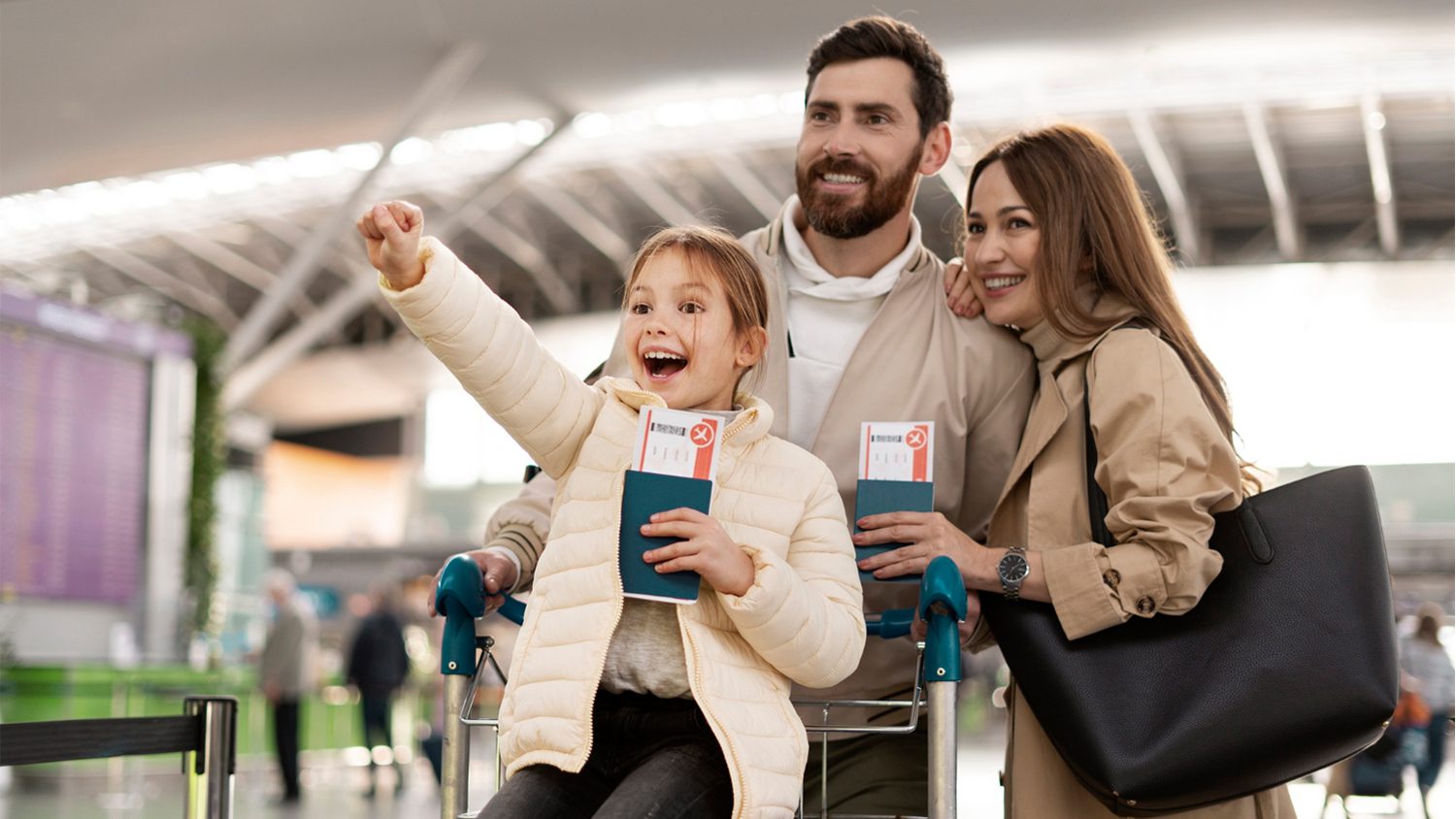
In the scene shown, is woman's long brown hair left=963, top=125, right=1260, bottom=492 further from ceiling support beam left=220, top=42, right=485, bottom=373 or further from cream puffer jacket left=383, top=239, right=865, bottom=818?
ceiling support beam left=220, top=42, right=485, bottom=373

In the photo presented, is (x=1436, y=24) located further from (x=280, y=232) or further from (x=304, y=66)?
(x=280, y=232)

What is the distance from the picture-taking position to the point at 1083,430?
2740 millimetres

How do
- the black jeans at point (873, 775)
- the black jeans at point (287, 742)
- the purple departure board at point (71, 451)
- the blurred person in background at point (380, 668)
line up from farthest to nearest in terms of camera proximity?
the purple departure board at point (71, 451)
the blurred person in background at point (380, 668)
the black jeans at point (287, 742)
the black jeans at point (873, 775)

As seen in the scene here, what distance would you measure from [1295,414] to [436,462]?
22.6 metres

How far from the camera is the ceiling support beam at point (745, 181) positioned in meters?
26.6

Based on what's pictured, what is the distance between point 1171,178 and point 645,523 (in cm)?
2559

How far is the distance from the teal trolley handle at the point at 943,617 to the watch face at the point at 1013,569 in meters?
0.21

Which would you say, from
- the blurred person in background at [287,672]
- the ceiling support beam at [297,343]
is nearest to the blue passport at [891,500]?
the blurred person in background at [287,672]

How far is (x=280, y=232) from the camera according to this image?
31.9 meters

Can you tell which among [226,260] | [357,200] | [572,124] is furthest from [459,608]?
[226,260]

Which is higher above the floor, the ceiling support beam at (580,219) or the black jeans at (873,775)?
the ceiling support beam at (580,219)

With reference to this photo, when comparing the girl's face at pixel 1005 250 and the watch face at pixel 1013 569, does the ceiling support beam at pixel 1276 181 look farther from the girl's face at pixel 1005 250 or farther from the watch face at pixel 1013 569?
the watch face at pixel 1013 569

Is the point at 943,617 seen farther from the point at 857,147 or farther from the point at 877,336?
the point at 857,147

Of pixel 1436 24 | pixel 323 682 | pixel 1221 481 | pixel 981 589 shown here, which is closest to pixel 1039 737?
pixel 981 589
